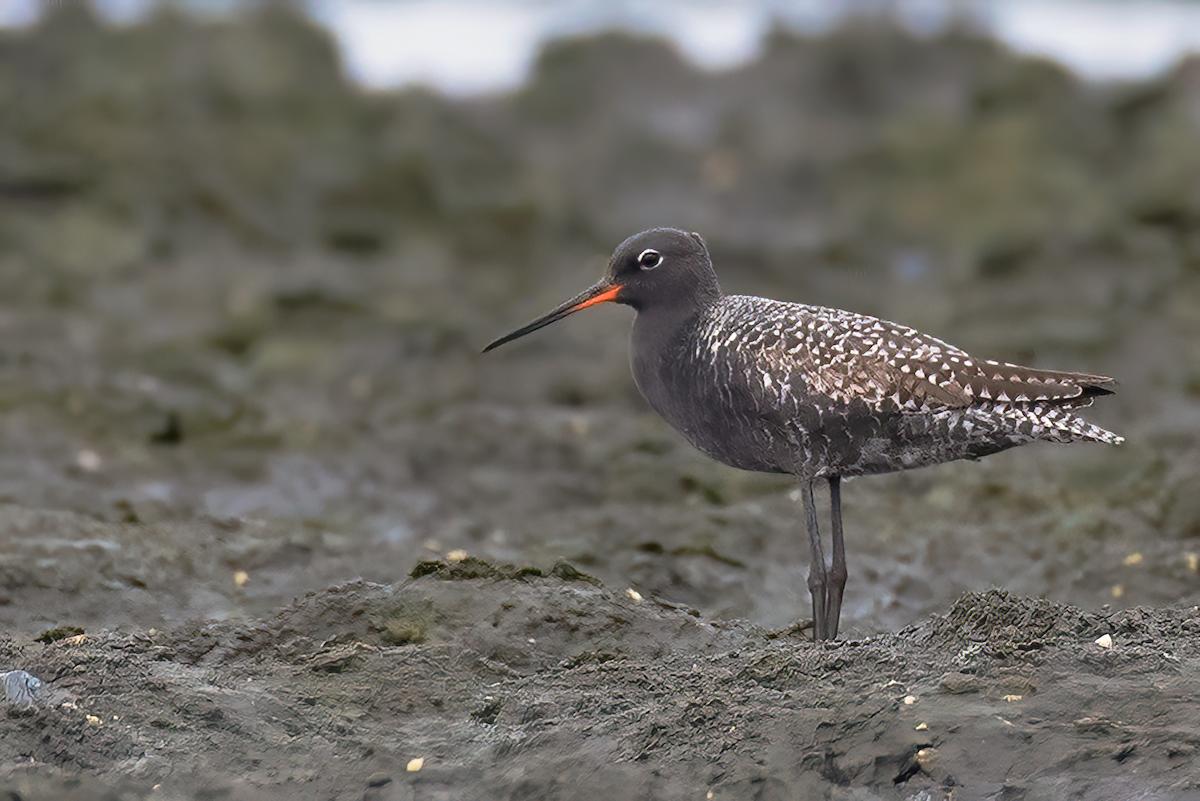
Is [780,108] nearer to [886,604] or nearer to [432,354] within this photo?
[432,354]

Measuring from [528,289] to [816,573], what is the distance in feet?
28.5

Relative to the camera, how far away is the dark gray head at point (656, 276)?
6.03m

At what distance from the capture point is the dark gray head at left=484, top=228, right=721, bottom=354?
603cm

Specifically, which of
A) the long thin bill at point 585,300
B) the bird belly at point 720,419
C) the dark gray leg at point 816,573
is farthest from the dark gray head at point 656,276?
the dark gray leg at point 816,573

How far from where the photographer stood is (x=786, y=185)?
16406mm

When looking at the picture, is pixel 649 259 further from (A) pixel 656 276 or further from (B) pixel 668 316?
(B) pixel 668 316

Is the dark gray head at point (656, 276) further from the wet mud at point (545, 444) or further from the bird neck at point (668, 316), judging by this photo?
the wet mud at point (545, 444)

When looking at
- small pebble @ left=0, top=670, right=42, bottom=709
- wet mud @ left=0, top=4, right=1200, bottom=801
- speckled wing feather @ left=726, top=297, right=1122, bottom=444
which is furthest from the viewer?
speckled wing feather @ left=726, top=297, right=1122, bottom=444

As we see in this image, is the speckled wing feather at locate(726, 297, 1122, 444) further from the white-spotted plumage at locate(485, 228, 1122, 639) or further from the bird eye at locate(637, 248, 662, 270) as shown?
the bird eye at locate(637, 248, 662, 270)

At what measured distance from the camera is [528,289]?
1401cm

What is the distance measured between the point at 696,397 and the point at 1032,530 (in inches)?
139

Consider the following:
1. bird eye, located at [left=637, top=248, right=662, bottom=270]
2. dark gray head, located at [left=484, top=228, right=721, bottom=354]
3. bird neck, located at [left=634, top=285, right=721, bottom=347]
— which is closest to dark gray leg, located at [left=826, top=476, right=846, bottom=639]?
bird neck, located at [left=634, top=285, right=721, bottom=347]

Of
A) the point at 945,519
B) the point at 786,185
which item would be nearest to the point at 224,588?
the point at 945,519

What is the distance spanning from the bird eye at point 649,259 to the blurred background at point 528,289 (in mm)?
2180
